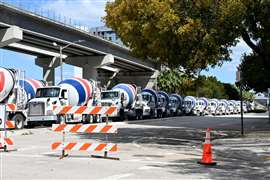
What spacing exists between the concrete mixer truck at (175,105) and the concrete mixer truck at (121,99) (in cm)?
1321

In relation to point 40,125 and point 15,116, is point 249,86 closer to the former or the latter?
point 40,125

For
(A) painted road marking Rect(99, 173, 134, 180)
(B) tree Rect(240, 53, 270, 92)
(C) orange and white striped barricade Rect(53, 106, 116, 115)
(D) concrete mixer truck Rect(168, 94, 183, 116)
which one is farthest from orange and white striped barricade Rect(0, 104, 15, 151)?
(D) concrete mixer truck Rect(168, 94, 183, 116)

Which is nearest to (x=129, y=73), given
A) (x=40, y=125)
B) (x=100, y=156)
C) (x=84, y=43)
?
(x=84, y=43)

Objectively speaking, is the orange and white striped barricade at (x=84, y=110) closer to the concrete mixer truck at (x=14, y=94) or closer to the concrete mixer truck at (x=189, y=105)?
the concrete mixer truck at (x=14, y=94)

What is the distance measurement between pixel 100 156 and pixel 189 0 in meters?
7.10

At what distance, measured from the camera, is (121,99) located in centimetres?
4734

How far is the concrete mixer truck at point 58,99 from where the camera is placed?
34250 millimetres

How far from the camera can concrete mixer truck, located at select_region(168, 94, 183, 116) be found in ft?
208

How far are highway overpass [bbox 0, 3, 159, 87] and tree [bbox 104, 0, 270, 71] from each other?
29252 millimetres

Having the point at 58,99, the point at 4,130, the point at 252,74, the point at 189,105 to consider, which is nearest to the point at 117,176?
the point at 4,130

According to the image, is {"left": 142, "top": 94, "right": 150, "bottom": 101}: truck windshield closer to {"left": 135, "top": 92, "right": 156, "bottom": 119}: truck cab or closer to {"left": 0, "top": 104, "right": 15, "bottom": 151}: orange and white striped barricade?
{"left": 135, "top": 92, "right": 156, "bottom": 119}: truck cab

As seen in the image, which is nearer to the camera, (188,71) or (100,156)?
(100,156)

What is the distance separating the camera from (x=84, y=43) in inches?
2810

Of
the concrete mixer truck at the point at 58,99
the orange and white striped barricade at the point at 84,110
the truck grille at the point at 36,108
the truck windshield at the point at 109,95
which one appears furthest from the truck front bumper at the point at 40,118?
the orange and white striped barricade at the point at 84,110
